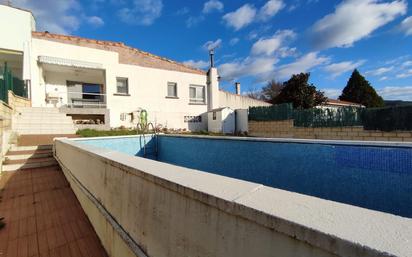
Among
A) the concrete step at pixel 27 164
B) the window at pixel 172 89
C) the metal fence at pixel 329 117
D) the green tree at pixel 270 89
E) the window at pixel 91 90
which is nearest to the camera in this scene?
the concrete step at pixel 27 164

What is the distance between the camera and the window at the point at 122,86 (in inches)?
800

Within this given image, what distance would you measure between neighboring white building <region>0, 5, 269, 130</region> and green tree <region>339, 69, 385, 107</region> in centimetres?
2972

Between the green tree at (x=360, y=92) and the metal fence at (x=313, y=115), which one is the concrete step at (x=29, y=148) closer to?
the metal fence at (x=313, y=115)

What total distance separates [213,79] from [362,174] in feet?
69.2

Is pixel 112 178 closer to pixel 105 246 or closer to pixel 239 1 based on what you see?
pixel 105 246

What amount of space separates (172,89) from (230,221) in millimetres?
22425

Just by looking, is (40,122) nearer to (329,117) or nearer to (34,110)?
(34,110)

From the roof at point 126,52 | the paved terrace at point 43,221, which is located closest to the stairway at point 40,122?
the paved terrace at point 43,221

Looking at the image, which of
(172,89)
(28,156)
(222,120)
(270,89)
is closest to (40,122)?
(28,156)

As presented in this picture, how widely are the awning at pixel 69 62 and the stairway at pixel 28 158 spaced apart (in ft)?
29.1

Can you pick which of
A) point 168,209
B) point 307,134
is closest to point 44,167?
point 168,209

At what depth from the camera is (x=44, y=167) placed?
375 inches

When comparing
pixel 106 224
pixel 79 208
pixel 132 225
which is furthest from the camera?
pixel 79 208

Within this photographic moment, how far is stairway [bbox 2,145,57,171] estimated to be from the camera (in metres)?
8.90
